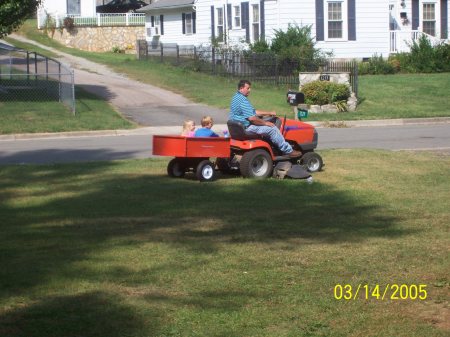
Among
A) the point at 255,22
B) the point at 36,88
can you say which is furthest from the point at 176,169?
the point at 255,22

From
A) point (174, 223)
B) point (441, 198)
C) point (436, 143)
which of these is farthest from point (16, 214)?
point (436, 143)

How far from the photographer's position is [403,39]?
41.5 metres

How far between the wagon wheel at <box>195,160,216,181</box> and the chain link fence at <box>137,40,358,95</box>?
17.4 meters

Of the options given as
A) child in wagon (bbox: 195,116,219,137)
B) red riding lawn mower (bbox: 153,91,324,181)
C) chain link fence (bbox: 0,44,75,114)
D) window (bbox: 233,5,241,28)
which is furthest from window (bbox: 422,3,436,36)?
child in wagon (bbox: 195,116,219,137)

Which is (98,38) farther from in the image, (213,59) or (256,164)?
(256,164)

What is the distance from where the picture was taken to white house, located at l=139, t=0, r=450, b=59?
129 ft

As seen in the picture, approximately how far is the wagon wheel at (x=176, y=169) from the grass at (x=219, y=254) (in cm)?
13

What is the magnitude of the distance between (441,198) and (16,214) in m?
5.92


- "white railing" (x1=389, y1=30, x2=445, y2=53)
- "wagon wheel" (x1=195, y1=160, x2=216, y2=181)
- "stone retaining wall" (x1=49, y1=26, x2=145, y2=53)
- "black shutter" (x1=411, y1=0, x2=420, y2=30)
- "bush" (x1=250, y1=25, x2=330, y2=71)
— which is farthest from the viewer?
"stone retaining wall" (x1=49, y1=26, x2=145, y2=53)

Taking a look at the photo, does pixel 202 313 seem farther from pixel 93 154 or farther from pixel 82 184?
pixel 93 154

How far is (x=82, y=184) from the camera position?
13969 mm

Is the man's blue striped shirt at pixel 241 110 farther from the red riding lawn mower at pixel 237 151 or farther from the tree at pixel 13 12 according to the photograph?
the tree at pixel 13 12

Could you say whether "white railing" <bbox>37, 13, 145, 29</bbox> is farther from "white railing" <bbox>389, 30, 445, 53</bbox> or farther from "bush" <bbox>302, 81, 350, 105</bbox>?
"bush" <bbox>302, 81, 350, 105</bbox>

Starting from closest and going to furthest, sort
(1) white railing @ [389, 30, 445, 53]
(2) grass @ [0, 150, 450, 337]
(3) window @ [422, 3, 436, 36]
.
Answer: (2) grass @ [0, 150, 450, 337] → (1) white railing @ [389, 30, 445, 53] → (3) window @ [422, 3, 436, 36]
